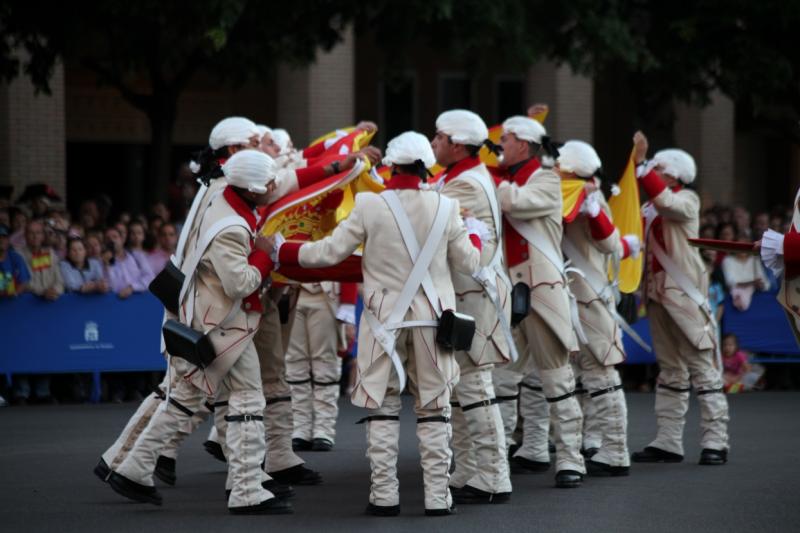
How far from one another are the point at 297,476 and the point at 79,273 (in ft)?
20.7

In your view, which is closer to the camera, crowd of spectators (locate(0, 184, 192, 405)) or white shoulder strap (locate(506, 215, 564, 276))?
white shoulder strap (locate(506, 215, 564, 276))

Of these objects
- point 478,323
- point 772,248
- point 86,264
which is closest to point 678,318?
point 478,323

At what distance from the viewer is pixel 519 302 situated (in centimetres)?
970

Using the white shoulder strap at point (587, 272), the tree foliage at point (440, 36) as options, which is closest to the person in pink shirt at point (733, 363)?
the tree foliage at point (440, 36)

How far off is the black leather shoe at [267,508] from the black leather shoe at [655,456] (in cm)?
342

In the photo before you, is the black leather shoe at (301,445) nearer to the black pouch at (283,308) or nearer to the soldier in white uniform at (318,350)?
the soldier in white uniform at (318,350)

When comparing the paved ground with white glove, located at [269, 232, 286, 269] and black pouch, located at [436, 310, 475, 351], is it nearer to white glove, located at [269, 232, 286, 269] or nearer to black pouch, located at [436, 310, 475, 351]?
black pouch, located at [436, 310, 475, 351]

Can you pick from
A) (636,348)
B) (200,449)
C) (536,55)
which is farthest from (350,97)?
(200,449)

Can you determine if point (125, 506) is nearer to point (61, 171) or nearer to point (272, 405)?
point (272, 405)

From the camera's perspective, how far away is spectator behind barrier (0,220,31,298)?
49.6 feet

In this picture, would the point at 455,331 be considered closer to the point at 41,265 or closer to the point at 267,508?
the point at 267,508

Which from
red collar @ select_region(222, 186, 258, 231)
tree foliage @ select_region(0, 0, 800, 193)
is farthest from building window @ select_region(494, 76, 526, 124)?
red collar @ select_region(222, 186, 258, 231)

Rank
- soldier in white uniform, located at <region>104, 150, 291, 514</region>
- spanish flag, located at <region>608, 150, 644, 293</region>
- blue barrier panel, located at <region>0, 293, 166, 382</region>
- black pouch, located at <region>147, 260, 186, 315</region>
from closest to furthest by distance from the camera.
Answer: soldier in white uniform, located at <region>104, 150, 291, 514</region> → black pouch, located at <region>147, 260, 186, 315</region> → spanish flag, located at <region>608, 150, 644, 293</region> → blue barrier panel, located at <region>0, 293, 166, 382</region>

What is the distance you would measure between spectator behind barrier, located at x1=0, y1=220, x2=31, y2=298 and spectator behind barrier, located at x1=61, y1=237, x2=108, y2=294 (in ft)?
1.42
